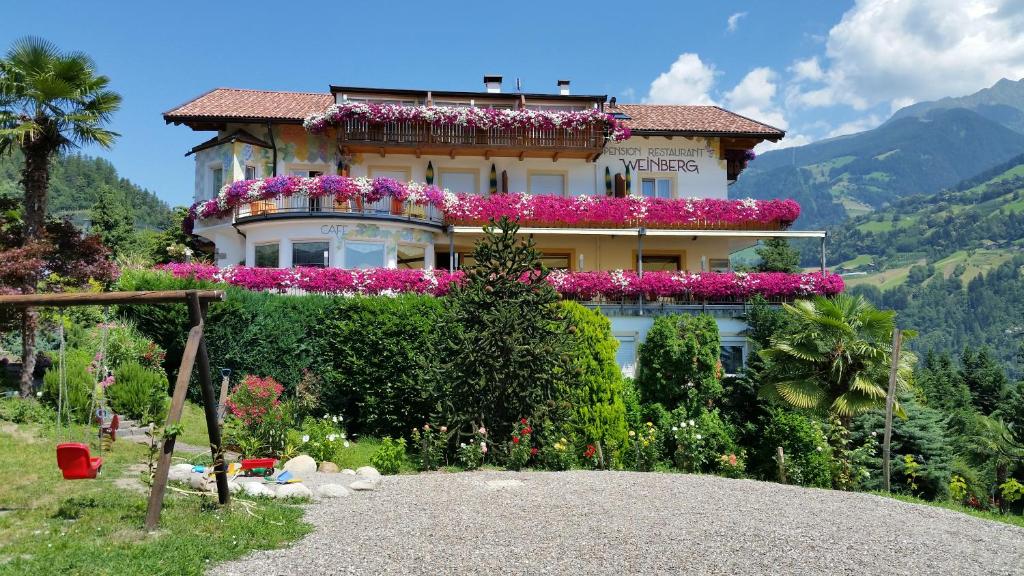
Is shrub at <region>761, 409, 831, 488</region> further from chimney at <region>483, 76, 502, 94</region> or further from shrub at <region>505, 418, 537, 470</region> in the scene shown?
chimney at <region>483, 76, 502, 94</region>

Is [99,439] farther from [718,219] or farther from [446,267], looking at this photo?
[718,219]

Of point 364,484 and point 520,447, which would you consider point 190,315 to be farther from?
point 520,447

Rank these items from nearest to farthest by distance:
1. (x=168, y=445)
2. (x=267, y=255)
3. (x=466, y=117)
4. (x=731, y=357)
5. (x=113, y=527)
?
(x=113, y=527) → (x=168, y=445) → (x=731, y=357) → (x=267, y=255) → (x=466, y=117)

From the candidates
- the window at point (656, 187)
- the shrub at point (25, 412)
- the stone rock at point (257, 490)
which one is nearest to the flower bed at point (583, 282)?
the window at point (656, 187)

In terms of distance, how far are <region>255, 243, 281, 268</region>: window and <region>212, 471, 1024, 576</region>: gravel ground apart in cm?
1401

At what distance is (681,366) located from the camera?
22.0 m

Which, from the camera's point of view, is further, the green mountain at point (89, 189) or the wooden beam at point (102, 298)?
the green mountain at point (89, 189)

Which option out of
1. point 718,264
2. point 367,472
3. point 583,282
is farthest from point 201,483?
point 718,264

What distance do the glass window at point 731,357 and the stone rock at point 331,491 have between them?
16833 millimetres

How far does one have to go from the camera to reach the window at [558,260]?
30.5 metres

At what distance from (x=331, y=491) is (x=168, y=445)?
3.32m

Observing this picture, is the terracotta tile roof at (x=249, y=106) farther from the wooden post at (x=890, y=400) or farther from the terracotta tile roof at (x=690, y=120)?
the wooden post at (x=890, y=400)

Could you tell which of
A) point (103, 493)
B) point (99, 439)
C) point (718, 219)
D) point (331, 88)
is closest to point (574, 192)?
point (718, 219)

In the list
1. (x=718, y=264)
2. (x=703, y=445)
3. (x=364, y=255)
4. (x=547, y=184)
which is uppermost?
(x=547, y=184)
